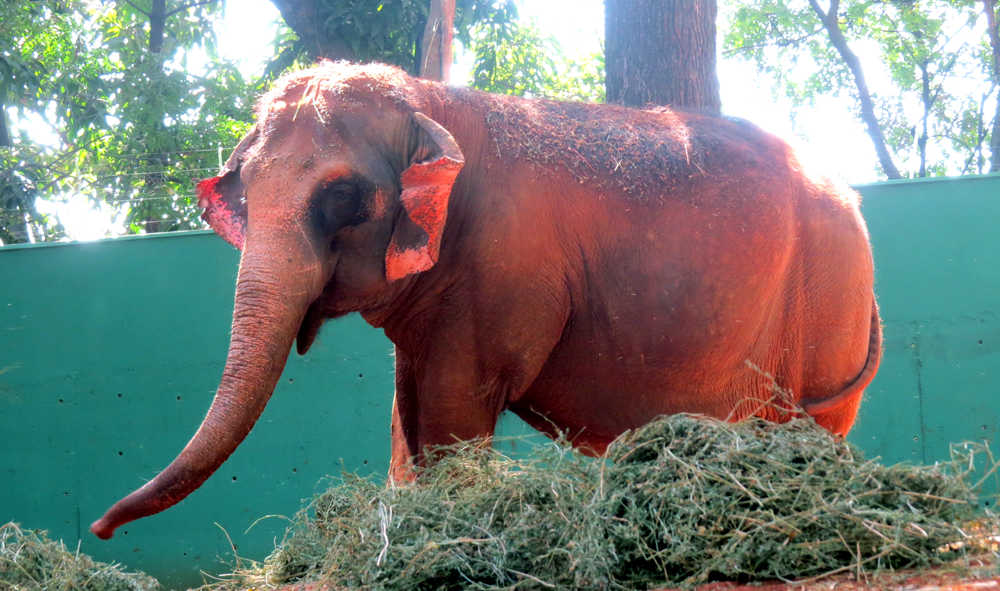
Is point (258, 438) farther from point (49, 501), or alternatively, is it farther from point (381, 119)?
point (381, 119)

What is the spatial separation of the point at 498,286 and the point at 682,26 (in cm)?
281

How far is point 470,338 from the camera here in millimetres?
3451

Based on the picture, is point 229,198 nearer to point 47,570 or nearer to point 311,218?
point 311,218

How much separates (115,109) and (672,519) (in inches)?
467

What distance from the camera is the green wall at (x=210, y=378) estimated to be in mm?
7098

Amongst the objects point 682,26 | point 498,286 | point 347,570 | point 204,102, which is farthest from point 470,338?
point 204,102

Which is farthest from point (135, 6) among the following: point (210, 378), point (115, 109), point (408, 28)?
point (210, 378)

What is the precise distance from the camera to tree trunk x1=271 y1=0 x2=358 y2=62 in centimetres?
865

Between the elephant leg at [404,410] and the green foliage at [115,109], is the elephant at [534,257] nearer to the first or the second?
the elephant leg at [404,410]

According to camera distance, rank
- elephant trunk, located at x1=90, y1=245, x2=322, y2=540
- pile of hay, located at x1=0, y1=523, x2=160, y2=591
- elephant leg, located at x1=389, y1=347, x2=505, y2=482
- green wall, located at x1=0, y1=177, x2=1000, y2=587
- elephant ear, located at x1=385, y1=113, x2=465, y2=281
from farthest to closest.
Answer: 1. green wall, located at x1=0, y1=177, x2=1000, y2=587
2. pile of hay, located at x1=0, y1=523, x2=160, y2=591
3. elephant leg, located at x1=389, y1=347, x2=505, y2=482
4. elephant ear, located at x1=385, y1=113, x2=465, y2=281
5. elephant trunk, located at x1=90, y1=245, x2=322, y2=540

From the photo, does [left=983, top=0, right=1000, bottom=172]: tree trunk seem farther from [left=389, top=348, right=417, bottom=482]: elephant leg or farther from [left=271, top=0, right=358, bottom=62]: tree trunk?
[left=389, top=348, right=417, bottom=482]: elephant leg

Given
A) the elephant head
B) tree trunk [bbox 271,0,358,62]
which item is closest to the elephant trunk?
the elephant head

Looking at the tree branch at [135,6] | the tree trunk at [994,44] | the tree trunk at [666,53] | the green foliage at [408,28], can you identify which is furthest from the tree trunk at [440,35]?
the tree trunk at [994,44]

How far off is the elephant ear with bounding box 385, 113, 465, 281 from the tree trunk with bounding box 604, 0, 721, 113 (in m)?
2.49
